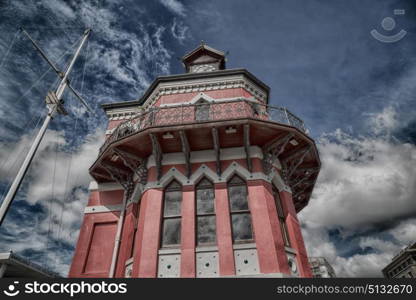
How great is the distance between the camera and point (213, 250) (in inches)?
382

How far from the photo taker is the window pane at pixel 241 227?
10.0 m

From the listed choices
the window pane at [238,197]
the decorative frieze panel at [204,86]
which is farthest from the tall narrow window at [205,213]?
the decorative frieze panel at [204,86]

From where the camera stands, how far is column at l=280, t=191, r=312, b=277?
10.2 meters

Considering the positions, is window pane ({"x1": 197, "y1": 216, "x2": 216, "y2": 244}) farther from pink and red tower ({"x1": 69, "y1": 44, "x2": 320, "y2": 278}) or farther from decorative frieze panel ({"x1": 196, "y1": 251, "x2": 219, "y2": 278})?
decorative frieze panel ({"x1": 196, "y1": 251, "x2": 219, "y2": 278})

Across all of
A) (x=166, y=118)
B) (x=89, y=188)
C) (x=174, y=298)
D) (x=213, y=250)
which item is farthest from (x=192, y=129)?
(x=89, y=188)

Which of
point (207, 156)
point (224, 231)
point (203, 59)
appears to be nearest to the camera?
point (224, 231)

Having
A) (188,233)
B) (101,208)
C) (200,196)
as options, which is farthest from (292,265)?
(101,208)

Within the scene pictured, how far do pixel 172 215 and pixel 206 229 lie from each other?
1.56 metres

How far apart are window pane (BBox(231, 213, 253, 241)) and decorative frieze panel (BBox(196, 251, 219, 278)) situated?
1.11m

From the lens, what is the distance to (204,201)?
36.2 ft

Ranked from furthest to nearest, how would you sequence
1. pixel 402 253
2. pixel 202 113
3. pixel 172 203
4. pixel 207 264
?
pixel 402 253 < pixel 202 113 < pixel 172 203 < pixel 207 264

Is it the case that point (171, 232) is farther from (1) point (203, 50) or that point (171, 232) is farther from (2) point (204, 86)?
(1) point (203, 50)

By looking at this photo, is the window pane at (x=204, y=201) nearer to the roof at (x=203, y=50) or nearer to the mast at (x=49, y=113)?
the mast at (x=49, y=113)

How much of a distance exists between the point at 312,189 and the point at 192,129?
29.0ft
